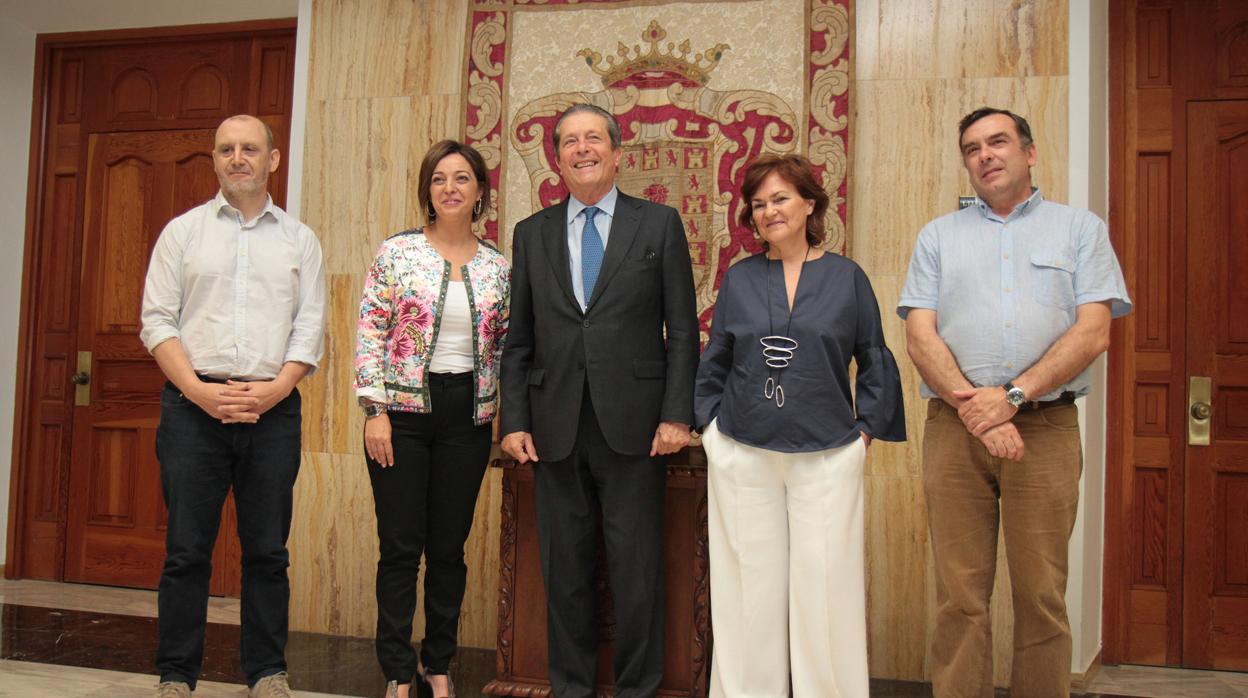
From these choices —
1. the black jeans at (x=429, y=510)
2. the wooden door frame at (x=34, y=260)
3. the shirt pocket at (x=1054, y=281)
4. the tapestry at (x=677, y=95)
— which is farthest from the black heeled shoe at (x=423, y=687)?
the wooden door frame at (x=34, y=260)

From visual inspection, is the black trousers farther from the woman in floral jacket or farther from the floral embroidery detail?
the floral embroidery detail

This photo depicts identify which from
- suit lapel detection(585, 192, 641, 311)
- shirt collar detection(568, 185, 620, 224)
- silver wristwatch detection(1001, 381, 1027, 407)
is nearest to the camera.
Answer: silver wristwatch detection(1001, 381, 1027, 407)

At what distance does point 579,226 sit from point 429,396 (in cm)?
65

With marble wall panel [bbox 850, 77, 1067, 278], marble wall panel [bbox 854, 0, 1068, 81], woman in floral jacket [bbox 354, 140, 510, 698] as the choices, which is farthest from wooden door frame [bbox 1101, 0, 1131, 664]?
woman in floral jacket [bbox 354, 140, 510, 698]

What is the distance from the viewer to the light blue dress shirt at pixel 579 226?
273 centimetres

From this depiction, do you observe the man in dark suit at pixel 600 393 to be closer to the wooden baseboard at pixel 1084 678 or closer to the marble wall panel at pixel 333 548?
the marble wall panel at pixel 333 548

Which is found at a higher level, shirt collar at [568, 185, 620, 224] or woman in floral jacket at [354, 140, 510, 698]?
shirt collar at [568, 185, 620, 224]

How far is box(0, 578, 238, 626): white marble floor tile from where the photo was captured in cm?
422

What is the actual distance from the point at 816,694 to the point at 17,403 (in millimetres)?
Answer: 4349

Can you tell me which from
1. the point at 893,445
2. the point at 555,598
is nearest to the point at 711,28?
the point at 893,445

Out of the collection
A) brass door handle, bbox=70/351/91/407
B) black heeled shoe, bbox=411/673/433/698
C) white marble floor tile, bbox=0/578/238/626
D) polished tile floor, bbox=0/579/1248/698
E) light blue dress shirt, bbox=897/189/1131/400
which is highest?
light blue dress shirt, bbox=897/189/1131/400

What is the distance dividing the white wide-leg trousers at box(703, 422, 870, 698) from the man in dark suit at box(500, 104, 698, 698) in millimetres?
193

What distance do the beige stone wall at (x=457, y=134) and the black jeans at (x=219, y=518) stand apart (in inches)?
45.4

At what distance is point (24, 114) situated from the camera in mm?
4938
